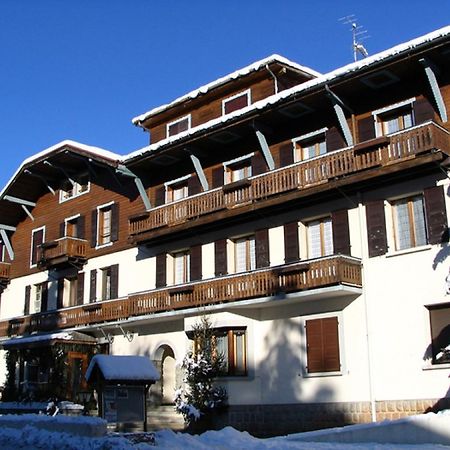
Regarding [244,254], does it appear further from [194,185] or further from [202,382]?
[202,382]

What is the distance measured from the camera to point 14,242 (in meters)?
36.6

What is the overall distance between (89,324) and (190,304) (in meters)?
6.88

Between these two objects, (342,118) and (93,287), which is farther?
(93,287)

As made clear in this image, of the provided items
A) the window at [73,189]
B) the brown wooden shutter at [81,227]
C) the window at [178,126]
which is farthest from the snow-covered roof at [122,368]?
the window at [73,189]

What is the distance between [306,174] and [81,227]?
14187 mm

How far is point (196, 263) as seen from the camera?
2548cm

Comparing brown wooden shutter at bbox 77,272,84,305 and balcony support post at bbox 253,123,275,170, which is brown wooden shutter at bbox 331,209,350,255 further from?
brown wooden shutter at bbox 77,272,84,305

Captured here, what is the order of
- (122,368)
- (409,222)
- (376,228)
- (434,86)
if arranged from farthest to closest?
(376,228), (409,222), (434,86), (122,368)

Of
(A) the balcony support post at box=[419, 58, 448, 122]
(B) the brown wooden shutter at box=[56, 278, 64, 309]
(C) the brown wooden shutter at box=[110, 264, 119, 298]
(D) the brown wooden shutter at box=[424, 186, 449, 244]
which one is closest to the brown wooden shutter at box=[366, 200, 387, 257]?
(D) the brown wooden shutter at box=[424, 186, 449, 244]

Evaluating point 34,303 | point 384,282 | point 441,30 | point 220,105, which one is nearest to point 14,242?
point 34,303

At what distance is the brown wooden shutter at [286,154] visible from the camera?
2311 centimetres

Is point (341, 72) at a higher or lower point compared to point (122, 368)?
higher

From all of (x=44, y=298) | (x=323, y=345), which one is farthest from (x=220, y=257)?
(x=44, y=298)

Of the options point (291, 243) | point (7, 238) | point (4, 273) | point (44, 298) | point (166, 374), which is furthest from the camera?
point (7, 238)
